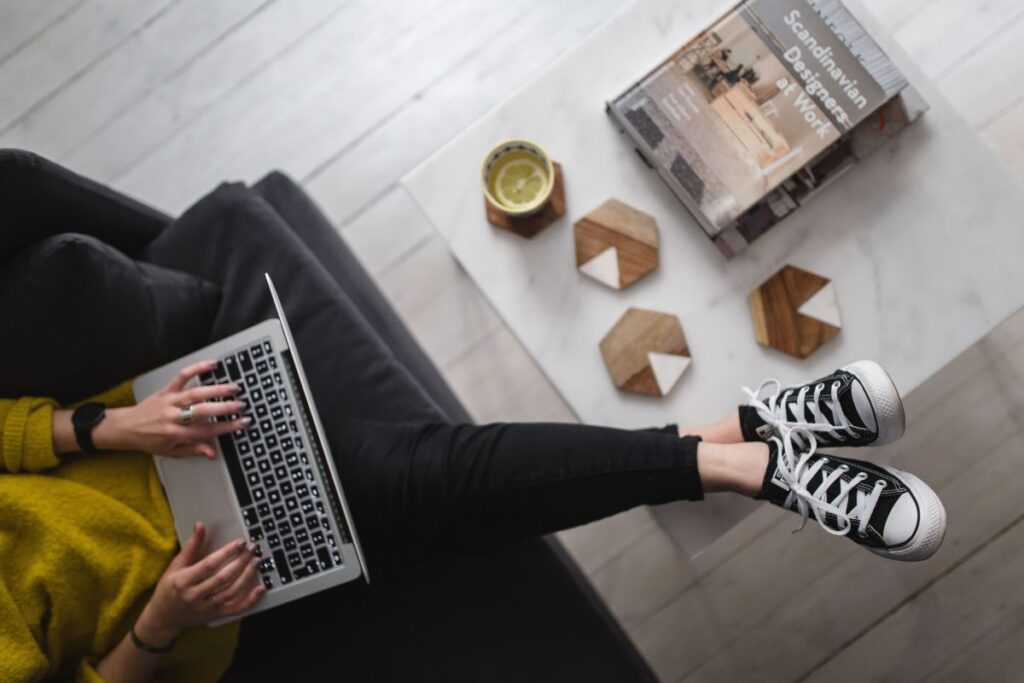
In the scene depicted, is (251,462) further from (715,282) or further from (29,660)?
(715,282)

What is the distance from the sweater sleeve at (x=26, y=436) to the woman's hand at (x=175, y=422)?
6cm

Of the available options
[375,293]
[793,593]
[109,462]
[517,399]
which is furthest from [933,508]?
[109,462]

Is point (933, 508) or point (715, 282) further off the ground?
point (715, 282)

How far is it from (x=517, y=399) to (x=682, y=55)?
758 mm

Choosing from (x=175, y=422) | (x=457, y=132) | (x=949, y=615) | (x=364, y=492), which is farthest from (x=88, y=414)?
(x=949, y=615)

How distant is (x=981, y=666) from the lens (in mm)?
1493

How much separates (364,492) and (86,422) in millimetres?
397

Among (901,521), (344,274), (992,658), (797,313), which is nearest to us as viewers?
(901,521)

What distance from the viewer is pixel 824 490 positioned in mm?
1062

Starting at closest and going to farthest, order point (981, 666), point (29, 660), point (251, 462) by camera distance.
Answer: point (29, 660)
point (251, 462)
point (981, 666)

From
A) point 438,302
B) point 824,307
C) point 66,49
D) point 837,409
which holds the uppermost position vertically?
point 66,49

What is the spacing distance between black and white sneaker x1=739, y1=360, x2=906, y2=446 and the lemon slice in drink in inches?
16.7

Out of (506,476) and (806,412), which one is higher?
(506,476)

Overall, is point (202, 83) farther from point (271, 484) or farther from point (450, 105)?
point (271, 484)
